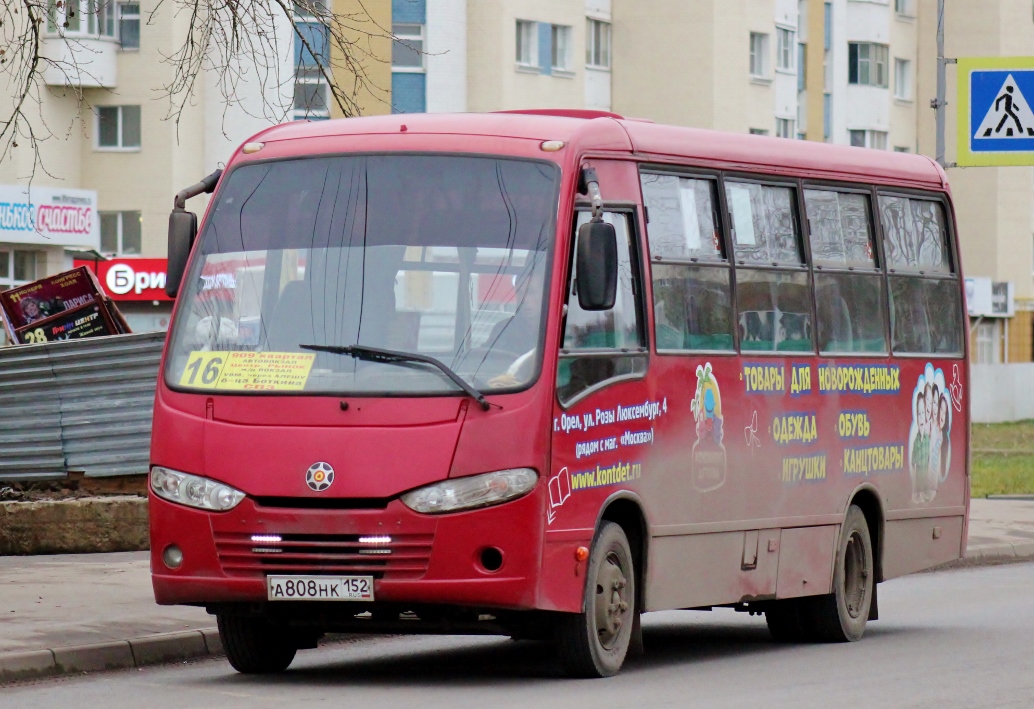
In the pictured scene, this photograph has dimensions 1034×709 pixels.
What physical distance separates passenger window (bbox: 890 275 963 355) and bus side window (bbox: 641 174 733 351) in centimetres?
245

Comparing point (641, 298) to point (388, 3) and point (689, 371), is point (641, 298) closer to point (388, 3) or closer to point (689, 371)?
point (689, 371)

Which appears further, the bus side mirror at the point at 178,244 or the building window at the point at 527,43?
the building window at the point at 527,43

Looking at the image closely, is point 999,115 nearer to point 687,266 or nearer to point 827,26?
point 687,266

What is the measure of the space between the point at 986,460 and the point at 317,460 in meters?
31.5

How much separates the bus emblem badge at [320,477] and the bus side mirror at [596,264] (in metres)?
1.46

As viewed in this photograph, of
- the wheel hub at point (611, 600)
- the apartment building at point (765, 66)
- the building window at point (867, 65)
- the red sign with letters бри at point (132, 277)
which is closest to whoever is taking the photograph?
the wheel hub at point (611, 600)

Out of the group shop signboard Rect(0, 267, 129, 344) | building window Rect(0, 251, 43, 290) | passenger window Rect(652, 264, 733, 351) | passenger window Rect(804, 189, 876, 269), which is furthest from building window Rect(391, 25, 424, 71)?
passenger window Rect(652, 264, 733, 351)

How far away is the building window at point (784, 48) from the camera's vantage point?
2613 inches

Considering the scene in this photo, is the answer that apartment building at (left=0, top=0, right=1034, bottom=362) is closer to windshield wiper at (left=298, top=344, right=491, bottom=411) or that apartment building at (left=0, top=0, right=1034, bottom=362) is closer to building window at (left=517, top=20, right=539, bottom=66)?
building window at (left=517, top=20, right=539, bottom=66)

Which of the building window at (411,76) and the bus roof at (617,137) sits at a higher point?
the building window at (411,76)

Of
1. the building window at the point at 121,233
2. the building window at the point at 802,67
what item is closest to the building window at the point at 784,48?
the building window at the point at 802,67

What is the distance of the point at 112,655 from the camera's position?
11648 millimetres

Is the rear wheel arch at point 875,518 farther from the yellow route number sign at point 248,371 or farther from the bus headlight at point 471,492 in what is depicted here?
the yellow route number sign at point 248,371

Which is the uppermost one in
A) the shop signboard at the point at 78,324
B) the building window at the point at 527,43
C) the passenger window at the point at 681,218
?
the building window at the point at 527,43
